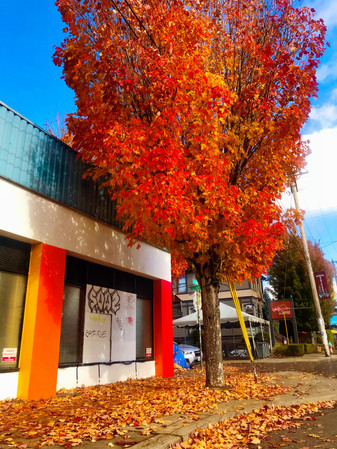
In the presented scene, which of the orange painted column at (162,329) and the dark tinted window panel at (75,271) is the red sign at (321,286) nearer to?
the orange painted column at (162,329)

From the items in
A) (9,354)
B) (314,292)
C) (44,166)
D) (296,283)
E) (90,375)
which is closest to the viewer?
(9,354)

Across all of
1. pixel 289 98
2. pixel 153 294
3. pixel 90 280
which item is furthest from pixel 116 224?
pixel 289 98

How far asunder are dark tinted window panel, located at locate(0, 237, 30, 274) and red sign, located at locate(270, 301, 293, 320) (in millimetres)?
22874

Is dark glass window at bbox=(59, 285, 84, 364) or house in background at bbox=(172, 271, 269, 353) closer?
dark glass window at bbox=(59, 285, 84, 364)

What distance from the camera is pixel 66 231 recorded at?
31.0ft

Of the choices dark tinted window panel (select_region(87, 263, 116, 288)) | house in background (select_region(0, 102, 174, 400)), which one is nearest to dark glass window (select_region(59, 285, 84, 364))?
house in background (select_region(0, 102, 174, 400))

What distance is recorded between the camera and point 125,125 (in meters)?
8.49

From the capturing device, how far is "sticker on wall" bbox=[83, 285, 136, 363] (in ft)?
33.5

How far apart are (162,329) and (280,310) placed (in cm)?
1693

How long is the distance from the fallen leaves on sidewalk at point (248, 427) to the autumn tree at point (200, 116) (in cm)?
234

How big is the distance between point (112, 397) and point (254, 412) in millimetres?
3283

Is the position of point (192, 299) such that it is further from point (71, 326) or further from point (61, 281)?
point (61, 281)

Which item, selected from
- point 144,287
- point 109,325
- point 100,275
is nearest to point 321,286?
point 144,287

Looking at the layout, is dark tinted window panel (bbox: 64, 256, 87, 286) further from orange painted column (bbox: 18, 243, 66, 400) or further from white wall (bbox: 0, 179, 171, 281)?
orange painted column (bbox: 18, 243, 66, 400)
